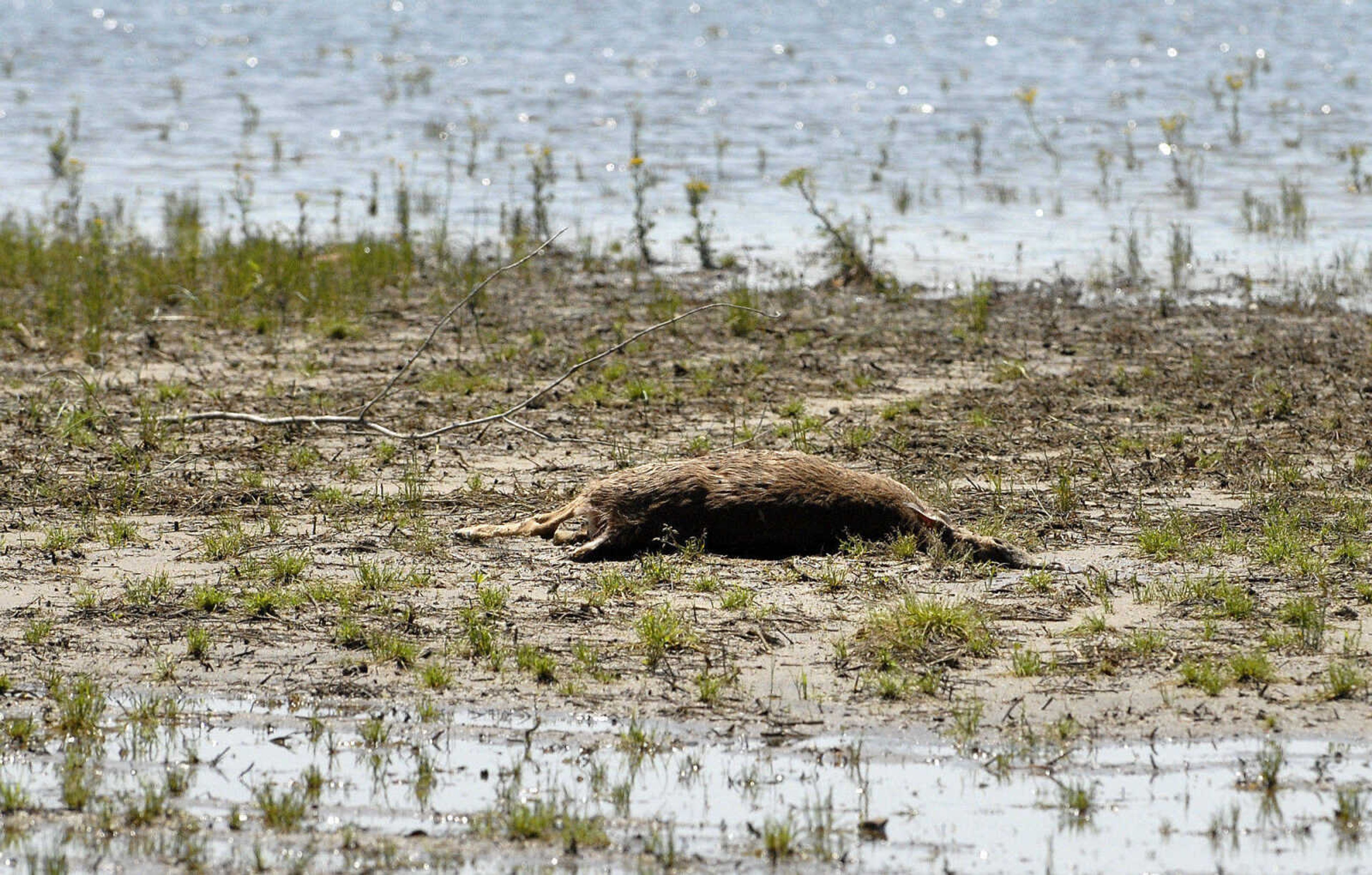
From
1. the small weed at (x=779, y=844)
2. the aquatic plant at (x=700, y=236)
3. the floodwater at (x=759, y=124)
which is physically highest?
the floodwater at (x=759, y=124)

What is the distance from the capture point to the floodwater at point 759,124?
17922mm

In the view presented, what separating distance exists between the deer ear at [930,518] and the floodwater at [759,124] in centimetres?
817

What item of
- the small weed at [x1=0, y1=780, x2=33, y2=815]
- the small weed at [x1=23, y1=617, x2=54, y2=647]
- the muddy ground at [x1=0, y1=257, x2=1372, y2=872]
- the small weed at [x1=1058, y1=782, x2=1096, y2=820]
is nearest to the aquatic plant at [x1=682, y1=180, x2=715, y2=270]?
the muddy ground at [x1=0, y1=257, x2=1372, y2=872]

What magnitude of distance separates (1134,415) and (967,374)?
1.52 meters

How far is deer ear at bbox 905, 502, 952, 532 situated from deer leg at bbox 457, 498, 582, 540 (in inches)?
57.9

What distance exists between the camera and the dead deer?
7406mm

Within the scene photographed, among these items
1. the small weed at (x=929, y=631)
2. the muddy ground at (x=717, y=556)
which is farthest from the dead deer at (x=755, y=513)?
the small weed at (x=929, y=631)

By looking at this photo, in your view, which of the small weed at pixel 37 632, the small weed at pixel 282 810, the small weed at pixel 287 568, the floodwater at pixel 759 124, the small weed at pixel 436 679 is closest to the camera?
the small weed at pixel 282 810

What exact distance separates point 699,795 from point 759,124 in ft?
66.8

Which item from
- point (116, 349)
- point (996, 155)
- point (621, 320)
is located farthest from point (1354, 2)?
Result: point (116, 349)

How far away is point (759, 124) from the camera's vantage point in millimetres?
24562

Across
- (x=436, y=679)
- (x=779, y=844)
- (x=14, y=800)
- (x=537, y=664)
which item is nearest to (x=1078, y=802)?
(x=779, y=844)

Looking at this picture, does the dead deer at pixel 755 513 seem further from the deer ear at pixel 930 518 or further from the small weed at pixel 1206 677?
the small weed at pixel 1206 677

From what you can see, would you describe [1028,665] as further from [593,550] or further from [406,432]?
[406,432]
